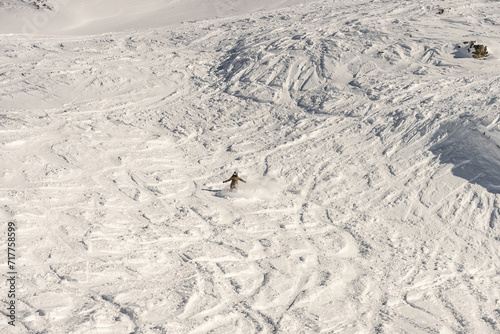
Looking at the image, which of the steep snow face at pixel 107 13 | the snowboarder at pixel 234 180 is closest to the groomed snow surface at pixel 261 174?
the snowboarder at pixel 234 180

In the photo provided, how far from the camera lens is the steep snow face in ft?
72.6

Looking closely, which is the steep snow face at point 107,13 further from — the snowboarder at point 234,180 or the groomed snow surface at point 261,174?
the snowboarder at point 234,180

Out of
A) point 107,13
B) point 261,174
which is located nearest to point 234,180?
point 261,174

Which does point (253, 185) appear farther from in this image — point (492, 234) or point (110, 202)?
point (492, 234)

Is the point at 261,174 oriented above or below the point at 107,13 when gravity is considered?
below

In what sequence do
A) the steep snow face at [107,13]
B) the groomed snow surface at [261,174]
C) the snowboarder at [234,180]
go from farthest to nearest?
the steep snow face at [107,13]
the snowboarder at [234,180]
the groomed snow surface at [261,174]

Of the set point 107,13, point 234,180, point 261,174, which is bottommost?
point 261,174

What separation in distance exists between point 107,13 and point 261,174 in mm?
14889

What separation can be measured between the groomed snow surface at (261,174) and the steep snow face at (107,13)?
131 cm

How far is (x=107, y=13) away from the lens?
23938 mm

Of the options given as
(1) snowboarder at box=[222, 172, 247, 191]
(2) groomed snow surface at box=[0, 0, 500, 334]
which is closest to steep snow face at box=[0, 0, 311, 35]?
(2) groomed snow surface at box=[0, 0, 500, 334]

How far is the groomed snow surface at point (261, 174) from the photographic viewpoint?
8984 mm

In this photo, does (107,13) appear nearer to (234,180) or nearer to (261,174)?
(261,174)

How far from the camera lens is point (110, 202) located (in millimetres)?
11719
